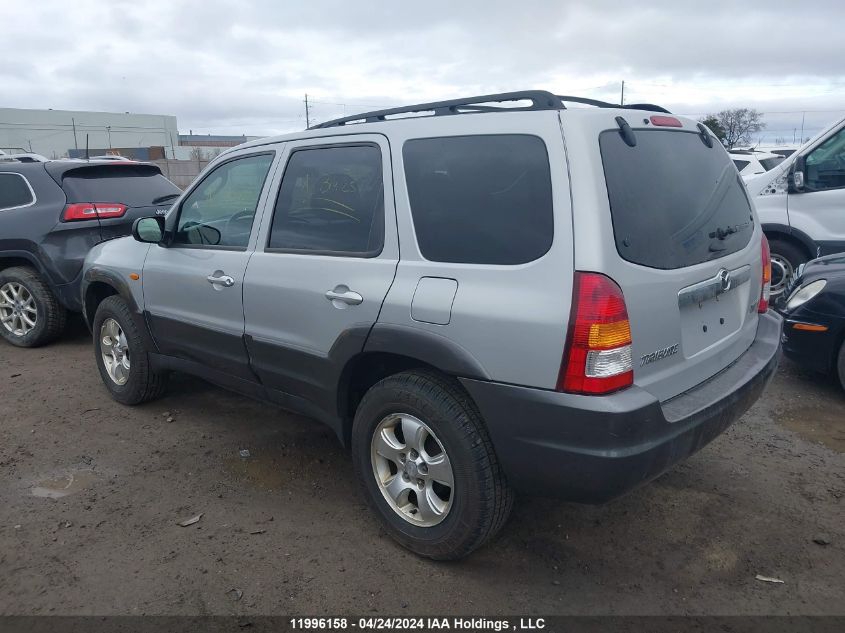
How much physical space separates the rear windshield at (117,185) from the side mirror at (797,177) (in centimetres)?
624

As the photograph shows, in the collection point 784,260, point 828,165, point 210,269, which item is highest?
point 828,165

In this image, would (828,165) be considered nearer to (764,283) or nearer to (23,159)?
(764,283)

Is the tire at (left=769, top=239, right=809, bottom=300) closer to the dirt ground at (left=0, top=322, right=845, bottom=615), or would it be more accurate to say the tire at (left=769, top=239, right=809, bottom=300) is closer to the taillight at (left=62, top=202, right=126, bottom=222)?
the dirt ground at (left=0, top=322, right=845, bottom=615)

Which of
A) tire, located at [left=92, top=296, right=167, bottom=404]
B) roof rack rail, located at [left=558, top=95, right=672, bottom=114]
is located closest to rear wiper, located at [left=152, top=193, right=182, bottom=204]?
tire, located at [left=92, top=296, right=167, bottom=404]

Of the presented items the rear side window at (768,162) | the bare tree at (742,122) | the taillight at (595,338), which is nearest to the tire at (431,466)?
the taillight at (595,338)

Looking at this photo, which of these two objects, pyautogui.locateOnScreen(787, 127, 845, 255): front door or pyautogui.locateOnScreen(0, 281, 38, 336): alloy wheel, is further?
pyautogui.locateOnScreen(787, 127, 845, 255): front door

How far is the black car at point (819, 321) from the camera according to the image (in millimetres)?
4523

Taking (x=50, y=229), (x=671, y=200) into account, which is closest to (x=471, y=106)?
(x=671, y=200)

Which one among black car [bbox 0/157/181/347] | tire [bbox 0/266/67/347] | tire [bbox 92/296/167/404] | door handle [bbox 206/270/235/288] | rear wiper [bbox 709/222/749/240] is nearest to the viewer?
rear wiper [bbox 709/222/749/240]

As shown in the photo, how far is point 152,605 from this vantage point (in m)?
2.68

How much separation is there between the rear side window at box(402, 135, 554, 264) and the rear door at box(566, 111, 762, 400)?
16cm

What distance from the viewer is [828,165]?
653 cm

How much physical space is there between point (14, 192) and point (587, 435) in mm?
6041

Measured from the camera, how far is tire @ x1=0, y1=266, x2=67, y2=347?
6062 millimetres
